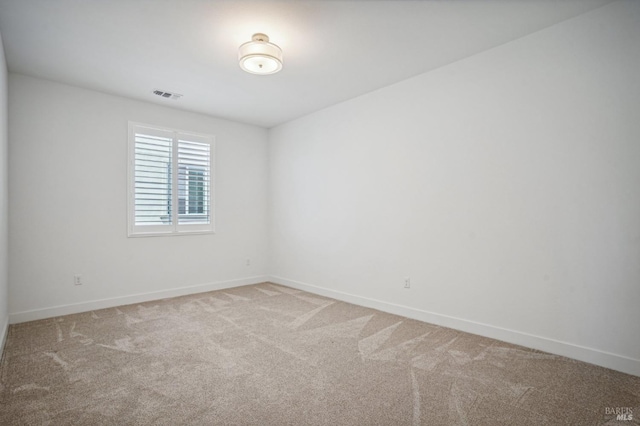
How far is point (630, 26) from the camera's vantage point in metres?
2.48

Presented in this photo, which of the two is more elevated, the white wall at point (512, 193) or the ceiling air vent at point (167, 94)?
the ceiling air vent at point (167, 94)

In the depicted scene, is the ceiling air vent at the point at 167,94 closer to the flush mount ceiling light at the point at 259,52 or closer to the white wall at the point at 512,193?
the flush mount ceiling light at the point at 259,52

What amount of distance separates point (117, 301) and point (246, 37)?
372 centimetres

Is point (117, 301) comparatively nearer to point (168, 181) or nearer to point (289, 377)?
point (168, 181)

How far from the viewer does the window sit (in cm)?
456


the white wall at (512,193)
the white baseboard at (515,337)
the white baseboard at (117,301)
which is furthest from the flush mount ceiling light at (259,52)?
the white baseboard at (117,301)

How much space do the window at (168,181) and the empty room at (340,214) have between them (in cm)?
3

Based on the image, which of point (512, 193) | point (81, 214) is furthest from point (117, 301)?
point (512, 193)

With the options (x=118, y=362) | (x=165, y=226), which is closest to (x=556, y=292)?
(x=118, y=362)

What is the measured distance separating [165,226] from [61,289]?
1.42m

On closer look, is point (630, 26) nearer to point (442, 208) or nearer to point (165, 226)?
point (442, 208)

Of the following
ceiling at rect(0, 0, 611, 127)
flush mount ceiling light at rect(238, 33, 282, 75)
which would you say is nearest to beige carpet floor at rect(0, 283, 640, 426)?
flush mount ceiling light at rect(238, 33, 282, 75)

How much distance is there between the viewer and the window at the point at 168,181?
15.0ft

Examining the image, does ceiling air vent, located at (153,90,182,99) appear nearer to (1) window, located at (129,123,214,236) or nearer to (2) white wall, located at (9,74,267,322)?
(2) white wall, located at (9,74,267,322)
